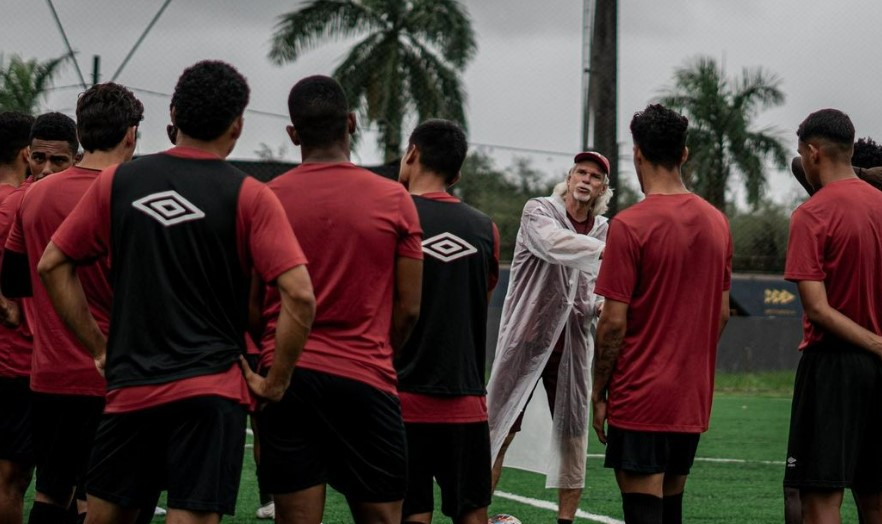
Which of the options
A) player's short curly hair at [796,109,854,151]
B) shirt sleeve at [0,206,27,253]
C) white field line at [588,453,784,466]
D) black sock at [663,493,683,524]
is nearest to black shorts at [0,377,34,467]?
shirt sleeve at [0,206,27,253]

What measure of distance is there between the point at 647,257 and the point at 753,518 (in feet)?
12.1

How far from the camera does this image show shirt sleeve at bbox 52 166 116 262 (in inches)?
164

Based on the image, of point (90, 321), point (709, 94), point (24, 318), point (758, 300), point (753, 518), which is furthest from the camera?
point (709, 94)

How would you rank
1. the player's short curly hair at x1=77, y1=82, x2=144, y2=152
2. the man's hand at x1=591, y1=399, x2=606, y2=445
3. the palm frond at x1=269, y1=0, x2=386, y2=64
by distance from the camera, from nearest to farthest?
the player's short curly hair at x1=77, y1=82, x2=144, y2=152
the man's hand at x1=591, y1=399, x2=606, y2=445
the palm frond at x1=269, y1=0, x2=386, y2=64

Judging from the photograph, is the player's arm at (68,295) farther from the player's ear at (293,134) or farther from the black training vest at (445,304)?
the black training vest at (445,304)

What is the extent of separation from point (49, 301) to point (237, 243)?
5.32 ft

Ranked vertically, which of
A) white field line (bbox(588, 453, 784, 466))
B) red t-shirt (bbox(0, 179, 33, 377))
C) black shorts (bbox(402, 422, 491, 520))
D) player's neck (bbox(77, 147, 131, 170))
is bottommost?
white field line (bbox(588, 453, 784, 466))

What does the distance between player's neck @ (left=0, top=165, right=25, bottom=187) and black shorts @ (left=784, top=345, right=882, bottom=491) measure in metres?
4.15

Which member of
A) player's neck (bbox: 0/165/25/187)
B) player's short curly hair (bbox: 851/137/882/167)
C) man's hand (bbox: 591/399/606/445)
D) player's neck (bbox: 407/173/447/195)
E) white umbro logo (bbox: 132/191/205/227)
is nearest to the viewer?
white umbro logo (bbox: 132/191/205/227)

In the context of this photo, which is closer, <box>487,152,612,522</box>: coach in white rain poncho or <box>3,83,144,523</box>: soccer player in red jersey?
<box>3,83,144,523</box>: soccer player in red jersey

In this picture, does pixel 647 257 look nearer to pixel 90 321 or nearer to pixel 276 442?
pixel 276 442

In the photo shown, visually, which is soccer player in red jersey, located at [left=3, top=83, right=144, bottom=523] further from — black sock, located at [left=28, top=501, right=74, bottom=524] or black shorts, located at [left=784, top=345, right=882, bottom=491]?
black shorts, located at [left=784, top=345, right=882, bottom=491]

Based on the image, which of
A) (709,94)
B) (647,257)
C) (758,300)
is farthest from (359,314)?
(709,94)

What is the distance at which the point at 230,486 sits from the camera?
4.12 meters
